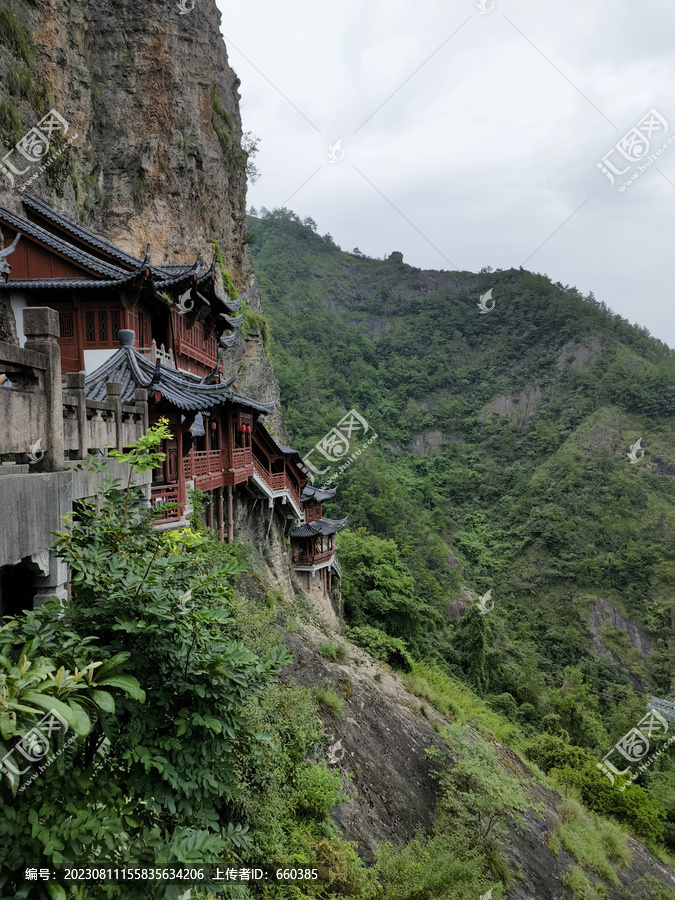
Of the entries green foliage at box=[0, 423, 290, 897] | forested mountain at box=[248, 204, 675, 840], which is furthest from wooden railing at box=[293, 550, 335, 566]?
green foliage at box=[0, 423, 290, 897]

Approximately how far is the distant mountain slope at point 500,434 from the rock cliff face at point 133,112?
23897 mm

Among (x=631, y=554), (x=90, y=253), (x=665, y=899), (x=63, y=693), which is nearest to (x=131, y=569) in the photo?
(x=63, y=693)

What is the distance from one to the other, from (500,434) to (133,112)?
62.3 meters

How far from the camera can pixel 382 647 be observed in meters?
23.2

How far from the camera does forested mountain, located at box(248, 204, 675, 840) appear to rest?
32.9 m

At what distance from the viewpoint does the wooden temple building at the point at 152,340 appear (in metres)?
10.9

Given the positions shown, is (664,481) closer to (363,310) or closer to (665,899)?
(665,899)

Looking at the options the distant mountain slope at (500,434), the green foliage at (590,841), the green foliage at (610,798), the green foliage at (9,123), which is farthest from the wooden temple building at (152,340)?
the distant mountain slope at (500,434)

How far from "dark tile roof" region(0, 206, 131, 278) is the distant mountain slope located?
2579cm

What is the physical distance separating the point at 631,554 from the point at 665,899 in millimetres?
35455

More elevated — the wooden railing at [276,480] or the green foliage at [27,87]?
the green foliage at [27,87]

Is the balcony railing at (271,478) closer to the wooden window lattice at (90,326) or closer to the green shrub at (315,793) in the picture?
the wooden window lattice at (90,326)

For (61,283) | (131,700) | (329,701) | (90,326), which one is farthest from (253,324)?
(131,700)

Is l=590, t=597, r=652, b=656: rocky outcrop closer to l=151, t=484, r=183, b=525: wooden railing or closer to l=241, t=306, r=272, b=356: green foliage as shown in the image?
l=241, t=306, r=272, b=356: green foliage
